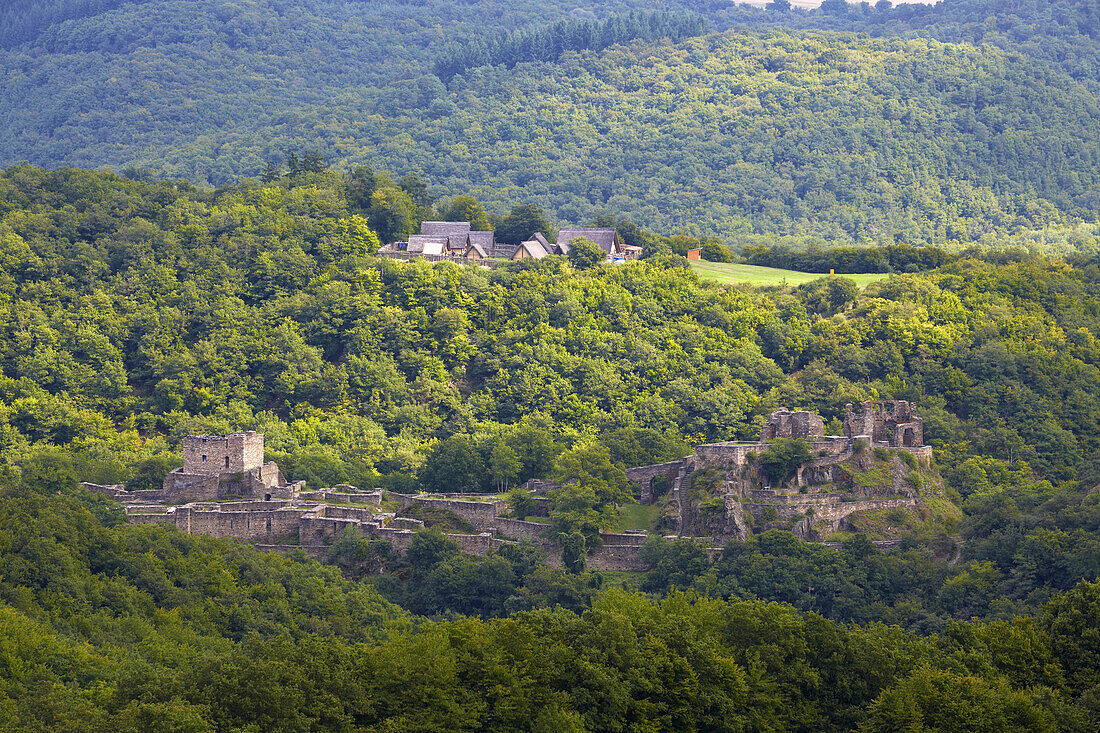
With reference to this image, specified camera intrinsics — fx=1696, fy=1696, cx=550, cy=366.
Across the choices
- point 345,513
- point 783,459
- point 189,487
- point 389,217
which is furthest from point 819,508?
point 389,217

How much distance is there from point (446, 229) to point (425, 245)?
2782 millimetres

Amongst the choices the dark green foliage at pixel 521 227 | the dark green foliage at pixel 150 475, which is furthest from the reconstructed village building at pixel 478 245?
the dark green foliage at pixel 150 475

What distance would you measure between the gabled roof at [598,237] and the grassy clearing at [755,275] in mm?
5243

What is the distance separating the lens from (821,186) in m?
155

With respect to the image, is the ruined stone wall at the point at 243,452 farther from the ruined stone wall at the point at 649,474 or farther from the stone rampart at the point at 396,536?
the ruined stone wall at the point at 649,474

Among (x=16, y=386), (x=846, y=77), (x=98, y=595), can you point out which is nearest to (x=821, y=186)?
(x=846, y=77)

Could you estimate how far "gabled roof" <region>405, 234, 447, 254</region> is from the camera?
9775 cm

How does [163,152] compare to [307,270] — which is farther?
[163,152]

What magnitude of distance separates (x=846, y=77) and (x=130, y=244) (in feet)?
327

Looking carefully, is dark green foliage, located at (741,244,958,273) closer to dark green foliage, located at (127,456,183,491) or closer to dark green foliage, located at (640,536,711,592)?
dark green foliage, located at (640,536,711,592)

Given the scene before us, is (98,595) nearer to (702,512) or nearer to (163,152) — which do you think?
(702,512)

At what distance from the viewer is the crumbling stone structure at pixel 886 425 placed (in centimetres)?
7025

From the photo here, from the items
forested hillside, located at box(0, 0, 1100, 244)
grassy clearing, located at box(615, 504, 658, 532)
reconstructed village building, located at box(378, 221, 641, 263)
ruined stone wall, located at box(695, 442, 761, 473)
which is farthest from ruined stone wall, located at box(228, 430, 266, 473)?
forested hillside, located at box(0, 0, 1100, 244)

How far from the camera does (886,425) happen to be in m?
71.2
